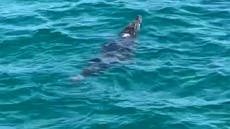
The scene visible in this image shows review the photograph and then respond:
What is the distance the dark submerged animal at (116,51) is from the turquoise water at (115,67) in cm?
27

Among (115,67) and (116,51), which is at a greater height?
(116,51)

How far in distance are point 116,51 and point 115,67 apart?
1.22 m

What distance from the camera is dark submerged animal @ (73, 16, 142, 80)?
1695 centimetres

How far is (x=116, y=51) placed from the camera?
18.3 m

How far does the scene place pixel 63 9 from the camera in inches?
896

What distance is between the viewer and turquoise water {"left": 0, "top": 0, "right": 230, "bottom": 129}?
14.4 m

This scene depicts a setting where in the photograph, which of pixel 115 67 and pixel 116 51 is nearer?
pixel 115 67

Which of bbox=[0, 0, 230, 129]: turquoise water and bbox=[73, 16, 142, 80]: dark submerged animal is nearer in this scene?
bbox=[0, 0, 230, 129]: turquoise water

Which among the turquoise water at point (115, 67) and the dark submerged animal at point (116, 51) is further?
the dark submerged animal at point (116, 51)

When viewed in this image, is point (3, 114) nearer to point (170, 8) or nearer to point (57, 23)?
point (57, 23)

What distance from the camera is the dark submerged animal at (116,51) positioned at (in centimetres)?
1695

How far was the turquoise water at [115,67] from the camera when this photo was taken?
1436 cm

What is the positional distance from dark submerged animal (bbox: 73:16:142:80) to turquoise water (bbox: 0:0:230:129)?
0.27m

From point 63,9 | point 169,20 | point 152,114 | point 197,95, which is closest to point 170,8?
point 169,20
